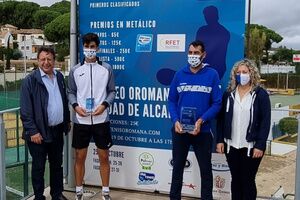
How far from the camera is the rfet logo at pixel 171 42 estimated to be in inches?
167

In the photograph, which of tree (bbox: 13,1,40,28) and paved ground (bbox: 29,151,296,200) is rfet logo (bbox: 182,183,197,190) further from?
tree (bbox: 13,1,40,28)

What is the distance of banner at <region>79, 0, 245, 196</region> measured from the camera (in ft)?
13.4

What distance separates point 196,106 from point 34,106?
146 cm

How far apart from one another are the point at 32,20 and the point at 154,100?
254ft

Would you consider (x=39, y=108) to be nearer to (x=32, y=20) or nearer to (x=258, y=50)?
(x=258, y=50)

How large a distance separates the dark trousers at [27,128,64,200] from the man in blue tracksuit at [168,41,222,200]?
112 centimetres

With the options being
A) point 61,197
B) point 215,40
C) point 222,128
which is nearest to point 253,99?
point 222,128

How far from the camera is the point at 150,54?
4391 millimetres

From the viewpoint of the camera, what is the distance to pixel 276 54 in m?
78.3

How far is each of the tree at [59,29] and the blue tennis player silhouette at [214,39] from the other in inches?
2128

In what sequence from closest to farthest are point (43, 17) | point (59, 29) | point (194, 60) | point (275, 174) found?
point (194, 60) < point (275, 174) < point (59, 29) < point (43, 17)

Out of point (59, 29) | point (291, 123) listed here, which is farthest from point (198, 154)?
point (59, 29)

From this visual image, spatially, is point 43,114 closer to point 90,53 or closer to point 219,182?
point 90,53

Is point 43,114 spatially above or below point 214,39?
below
